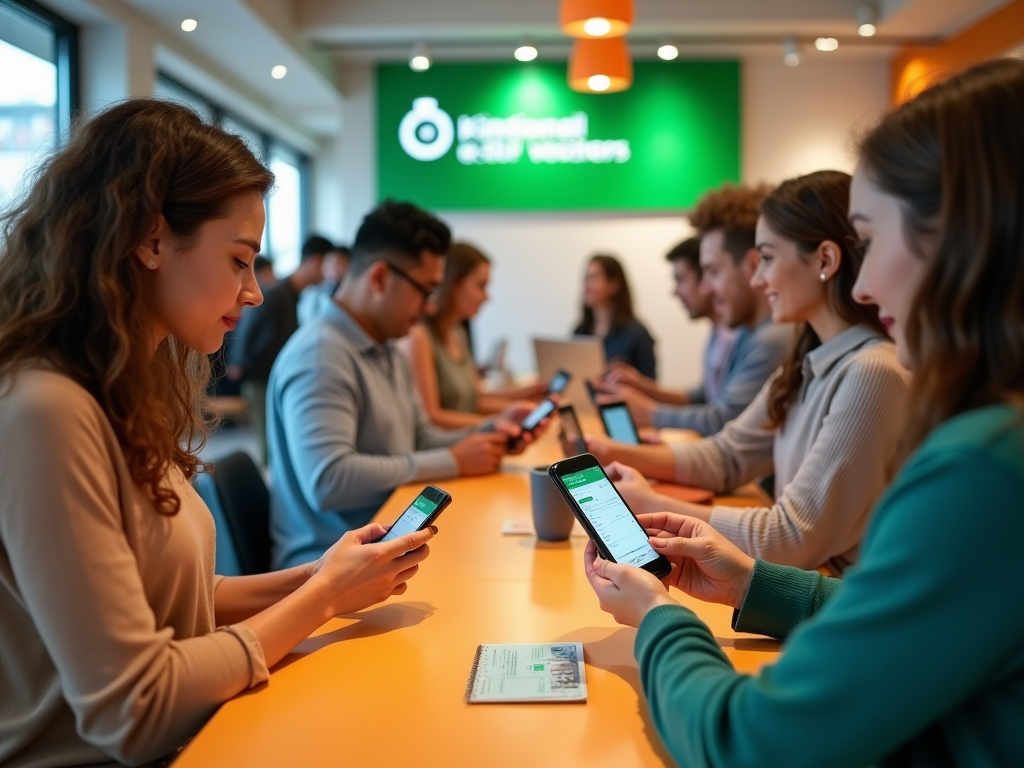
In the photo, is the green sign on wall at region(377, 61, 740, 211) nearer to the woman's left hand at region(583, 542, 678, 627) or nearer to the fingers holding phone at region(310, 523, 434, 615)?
the fingers holding phone at region(310, 523, 434, 615)

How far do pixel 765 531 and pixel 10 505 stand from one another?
49.9 inches

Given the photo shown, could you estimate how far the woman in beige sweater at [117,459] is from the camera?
3.27ft

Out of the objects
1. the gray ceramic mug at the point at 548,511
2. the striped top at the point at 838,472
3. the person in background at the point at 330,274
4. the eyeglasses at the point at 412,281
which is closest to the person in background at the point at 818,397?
the striped top at the point at 838,472

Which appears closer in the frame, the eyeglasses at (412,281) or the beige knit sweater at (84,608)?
the beige knit sweater at (84,608)

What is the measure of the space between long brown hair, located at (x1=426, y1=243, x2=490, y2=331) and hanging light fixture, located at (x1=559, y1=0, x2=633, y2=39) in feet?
3.64

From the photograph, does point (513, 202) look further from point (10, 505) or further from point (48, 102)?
point (10, 505)

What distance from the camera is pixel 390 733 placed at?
1058 mm

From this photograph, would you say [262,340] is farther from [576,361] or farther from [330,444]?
[330,444]

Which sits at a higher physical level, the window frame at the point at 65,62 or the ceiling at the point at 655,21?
the ceiling at the point at 655,21

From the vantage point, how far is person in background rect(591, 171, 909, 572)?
1698mm

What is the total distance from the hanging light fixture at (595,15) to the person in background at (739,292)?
81cm

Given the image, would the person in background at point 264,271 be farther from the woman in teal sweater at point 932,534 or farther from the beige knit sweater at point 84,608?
the woman in teal sweater at point 932,534

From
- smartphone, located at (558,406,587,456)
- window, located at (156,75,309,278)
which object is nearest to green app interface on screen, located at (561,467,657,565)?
smartphone, located at (558,406,587,456)

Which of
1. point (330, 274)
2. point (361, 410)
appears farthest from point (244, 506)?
point (330, 274)
